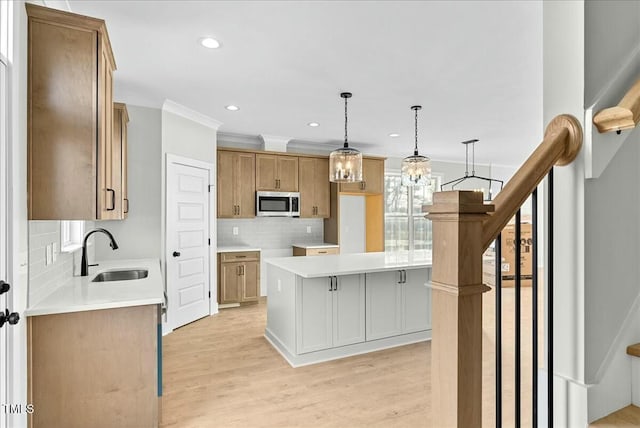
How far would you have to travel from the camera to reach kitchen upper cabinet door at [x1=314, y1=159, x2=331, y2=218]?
609 cm

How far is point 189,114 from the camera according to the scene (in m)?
4.46

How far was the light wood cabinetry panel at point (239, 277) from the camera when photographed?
16.9ft

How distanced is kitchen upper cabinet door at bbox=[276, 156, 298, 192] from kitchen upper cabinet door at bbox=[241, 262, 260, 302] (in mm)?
1271

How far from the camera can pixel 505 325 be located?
4270 millimetres

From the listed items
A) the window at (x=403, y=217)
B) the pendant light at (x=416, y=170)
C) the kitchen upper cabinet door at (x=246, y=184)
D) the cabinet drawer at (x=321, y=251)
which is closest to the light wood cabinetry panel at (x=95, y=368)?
the pendant light at (x=416, y=170)

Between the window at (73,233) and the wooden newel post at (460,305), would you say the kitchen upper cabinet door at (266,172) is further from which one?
the wooden newel post at (460,305)

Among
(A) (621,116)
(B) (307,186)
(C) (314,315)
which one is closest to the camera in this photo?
(A) (621,116)

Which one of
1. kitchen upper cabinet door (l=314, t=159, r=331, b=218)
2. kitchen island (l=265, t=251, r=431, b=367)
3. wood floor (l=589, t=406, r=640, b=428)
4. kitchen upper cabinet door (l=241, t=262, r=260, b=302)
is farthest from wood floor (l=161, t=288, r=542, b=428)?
kitchen upper cabinet door (l=314, t=159, r=331, b=218)

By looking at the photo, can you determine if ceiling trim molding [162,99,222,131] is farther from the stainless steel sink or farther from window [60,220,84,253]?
the stainless steel sink

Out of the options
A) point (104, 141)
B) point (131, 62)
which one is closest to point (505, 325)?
point (104, 141)

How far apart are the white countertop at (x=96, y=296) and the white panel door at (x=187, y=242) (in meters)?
1.45

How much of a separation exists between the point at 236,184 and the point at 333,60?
115 inches

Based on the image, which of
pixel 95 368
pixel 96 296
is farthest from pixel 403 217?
pixel 95 368

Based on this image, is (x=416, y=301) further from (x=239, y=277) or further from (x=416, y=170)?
(x=239, y=277)
